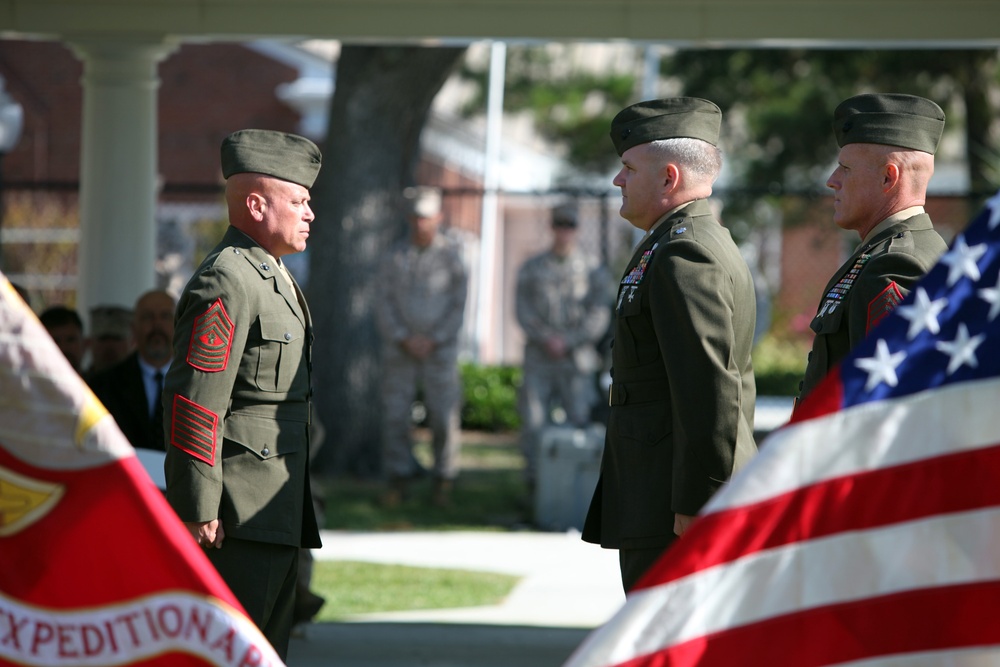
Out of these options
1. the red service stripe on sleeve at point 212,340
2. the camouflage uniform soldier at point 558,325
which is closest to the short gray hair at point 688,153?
the red service stripe on sleeve at point 212,340

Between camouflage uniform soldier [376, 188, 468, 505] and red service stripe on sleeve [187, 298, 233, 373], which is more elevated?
red service stripe on sleeve [187, 298, 233, 373]

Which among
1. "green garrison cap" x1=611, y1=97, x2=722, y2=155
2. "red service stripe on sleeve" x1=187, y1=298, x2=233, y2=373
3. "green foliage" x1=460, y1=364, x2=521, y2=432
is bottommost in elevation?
"green foliage" x1=460, y1=364, x2=521, y2=432

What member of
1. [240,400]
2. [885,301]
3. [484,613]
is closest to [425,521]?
[484,613]

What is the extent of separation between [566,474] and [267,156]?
254 inches

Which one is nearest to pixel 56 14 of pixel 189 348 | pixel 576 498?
pixel 189 348

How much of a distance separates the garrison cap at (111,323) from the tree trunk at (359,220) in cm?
572

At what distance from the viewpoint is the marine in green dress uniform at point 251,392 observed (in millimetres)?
4121

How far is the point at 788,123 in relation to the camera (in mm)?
20797

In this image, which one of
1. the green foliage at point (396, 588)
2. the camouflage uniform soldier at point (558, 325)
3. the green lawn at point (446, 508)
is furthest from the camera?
the camouflage uniform soldier at point (558, 325)

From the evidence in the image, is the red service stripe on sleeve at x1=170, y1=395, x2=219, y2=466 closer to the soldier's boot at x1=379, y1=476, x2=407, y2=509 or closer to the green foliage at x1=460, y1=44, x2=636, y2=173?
the soldier's boot at x1=379, y1=476, x2=407, y2=509

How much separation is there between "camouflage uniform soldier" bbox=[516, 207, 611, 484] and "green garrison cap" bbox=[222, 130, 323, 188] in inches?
288

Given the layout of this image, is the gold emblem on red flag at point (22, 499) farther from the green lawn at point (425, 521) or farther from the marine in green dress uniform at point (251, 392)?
the green lawn at point (425, 521)

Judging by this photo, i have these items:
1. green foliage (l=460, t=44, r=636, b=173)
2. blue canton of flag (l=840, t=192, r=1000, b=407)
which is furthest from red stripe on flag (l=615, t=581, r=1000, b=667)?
green foliage (l=460, t=44, r=636, b=173)

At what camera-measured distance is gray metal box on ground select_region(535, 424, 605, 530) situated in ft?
34.0
